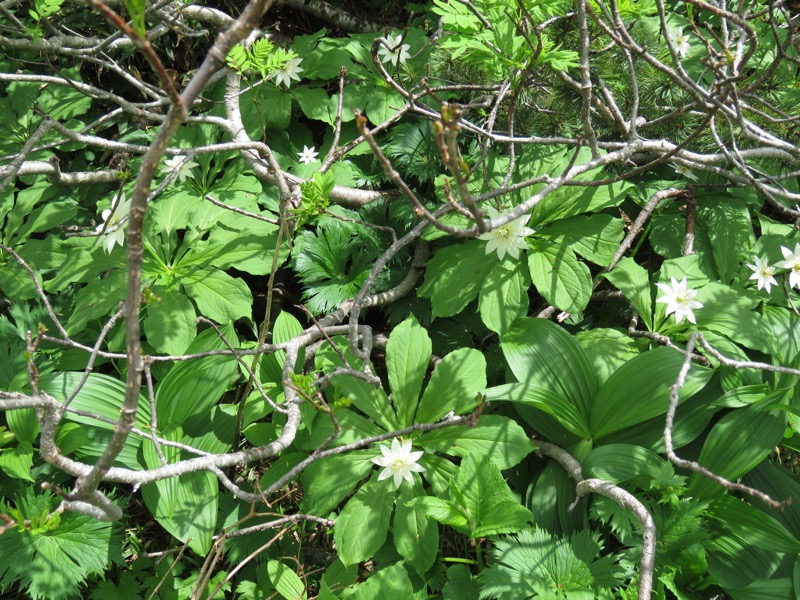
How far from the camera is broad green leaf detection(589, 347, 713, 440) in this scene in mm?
1957

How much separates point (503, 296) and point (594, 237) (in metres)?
0.42

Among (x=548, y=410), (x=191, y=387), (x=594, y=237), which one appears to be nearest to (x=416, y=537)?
(x=548, y=410)

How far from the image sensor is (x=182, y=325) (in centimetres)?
226

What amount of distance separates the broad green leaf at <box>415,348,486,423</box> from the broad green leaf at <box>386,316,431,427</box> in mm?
42

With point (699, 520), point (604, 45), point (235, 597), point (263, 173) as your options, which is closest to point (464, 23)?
point (604, 45)

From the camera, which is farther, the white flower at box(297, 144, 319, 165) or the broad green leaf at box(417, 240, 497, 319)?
the white flower at box(297, 144, 319, 165)

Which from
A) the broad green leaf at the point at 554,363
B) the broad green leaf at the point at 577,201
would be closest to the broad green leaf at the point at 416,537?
the broad green leaf at the point at 554,363

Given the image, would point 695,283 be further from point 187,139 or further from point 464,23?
point 187,139

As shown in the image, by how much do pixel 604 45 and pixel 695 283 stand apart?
1.00 metres

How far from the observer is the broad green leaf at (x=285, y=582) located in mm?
1964

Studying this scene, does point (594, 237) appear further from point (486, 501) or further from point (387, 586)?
point (387, 586)

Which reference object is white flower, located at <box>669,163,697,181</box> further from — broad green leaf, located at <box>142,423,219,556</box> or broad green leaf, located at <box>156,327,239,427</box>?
broad green leaf, located at <box>142,423,219,556</box>

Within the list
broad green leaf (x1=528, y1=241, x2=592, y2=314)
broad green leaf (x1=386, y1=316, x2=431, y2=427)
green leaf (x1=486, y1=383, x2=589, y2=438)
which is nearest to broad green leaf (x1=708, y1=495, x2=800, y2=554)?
green leaf (x1=486, y1=383, x2=589, y2=438)

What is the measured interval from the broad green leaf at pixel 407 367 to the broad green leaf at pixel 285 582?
604 millimetres
